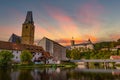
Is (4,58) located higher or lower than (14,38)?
lower

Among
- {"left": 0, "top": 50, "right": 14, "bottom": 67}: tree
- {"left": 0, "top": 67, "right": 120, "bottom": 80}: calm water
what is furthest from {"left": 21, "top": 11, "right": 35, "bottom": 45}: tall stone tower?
{"left": 0, "top": 67, "right": 120, "bottom": 80}: calm water

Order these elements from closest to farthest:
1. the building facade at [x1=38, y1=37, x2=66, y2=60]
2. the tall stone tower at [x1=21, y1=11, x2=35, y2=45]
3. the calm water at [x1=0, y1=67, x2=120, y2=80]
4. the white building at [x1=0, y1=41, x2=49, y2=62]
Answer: the calm water at [x1=0, y1=67, x2=120, y2=80], the white building at [x1=0, y1=41, x2=49, y2=62], the building facade at [x1=38, y1=37, x2=66, y2=60], the tall stone tower at [x1=21, y1=11, x2=35, y2=45]

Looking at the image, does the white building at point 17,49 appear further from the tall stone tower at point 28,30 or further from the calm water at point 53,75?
the calm water at point 53,75

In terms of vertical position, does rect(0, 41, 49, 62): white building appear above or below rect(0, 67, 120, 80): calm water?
above

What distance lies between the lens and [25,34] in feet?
364

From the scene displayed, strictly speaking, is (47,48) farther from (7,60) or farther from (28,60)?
(7,60)

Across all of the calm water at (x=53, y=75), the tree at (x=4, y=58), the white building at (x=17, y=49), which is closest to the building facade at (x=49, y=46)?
the white building at (x=17, y=49)

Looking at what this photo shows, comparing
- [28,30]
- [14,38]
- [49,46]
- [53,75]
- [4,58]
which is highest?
[28,30]

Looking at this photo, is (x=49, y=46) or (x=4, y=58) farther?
(x=49, y=46)

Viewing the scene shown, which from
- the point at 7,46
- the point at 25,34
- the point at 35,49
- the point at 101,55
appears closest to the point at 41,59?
the point at 35,49

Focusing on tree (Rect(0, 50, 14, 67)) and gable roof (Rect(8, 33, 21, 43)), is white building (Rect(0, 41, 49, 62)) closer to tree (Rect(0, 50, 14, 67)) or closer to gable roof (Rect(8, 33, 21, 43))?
tree (Rect(0, 50, 14, 67))

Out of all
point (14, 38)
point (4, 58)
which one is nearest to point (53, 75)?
point (4, 58)

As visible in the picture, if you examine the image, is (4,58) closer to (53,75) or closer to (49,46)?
(53,75)

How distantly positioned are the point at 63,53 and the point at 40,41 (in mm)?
17075
